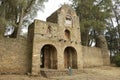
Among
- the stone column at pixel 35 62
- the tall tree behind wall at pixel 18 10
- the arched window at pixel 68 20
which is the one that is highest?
the tall tree behind wall at pixel 18 10

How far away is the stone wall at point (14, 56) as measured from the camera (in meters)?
18.6

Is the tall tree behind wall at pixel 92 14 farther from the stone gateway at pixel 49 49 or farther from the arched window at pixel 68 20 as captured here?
the arched window at pixel 68 20

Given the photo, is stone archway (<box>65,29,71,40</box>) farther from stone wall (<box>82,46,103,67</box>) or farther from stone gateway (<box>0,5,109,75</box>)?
stone wall (<box>82,46,103,67</box>)

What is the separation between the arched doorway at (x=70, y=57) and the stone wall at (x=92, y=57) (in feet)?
7.85

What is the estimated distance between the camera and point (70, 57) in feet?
80.2

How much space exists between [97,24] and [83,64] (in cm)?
862

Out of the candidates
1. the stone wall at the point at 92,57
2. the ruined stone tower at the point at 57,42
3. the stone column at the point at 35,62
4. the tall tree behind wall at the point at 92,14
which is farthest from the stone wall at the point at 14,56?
the tall tree behind wall at the point at 92,14

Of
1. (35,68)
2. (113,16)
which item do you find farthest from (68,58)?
(113,16)

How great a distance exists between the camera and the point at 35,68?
64.0ft

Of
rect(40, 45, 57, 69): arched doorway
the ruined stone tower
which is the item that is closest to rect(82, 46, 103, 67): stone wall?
the ruined stone tower

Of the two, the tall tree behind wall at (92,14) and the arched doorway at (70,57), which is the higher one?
the tall tree behind wall at (92,14)

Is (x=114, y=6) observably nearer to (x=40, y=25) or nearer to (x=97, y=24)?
(x=97, y=24)

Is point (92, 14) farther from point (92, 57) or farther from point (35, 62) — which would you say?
point (35, 62)

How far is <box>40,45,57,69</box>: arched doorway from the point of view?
22163 millimetres
